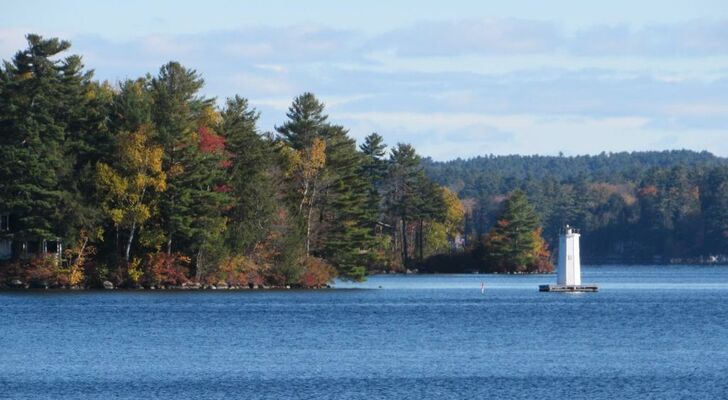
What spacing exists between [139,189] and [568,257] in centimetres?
2630

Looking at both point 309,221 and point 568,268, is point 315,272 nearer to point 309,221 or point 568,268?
point 309,221

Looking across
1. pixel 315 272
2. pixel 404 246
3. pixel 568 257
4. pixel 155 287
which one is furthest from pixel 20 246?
pixel 404 246

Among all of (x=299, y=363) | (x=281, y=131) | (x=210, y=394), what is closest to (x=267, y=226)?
(x=281, y=131)

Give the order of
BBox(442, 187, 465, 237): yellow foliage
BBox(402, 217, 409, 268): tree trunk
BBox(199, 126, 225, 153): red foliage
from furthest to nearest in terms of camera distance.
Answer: BBox(442, 187, 465, 237): yellow foliage < BBox(402, 217, 409, 268): tree trunk < BBox(199, 126, 225, 153): red foliage

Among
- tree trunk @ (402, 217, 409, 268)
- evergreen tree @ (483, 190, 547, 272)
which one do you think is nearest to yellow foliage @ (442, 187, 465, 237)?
tree trunk @ (402, 217, 409, 268)

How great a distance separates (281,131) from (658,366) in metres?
62.7

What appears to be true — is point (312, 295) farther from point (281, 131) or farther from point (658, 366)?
point (658, 366)

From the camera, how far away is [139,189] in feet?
279

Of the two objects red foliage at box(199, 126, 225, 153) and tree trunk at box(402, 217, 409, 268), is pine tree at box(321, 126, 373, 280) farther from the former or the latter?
tree trunk at box(402, 217, 409, 268)

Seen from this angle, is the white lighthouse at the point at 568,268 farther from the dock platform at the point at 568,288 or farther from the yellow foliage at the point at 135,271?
the yellow foliage at the point at 135,271

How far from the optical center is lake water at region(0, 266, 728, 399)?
→ 1617 inches

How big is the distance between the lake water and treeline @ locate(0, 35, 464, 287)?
366 cm

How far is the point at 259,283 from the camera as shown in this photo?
310ft

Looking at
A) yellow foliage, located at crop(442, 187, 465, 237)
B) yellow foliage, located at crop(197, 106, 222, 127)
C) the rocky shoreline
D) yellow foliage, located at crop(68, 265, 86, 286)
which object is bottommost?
the rocky shoreline
